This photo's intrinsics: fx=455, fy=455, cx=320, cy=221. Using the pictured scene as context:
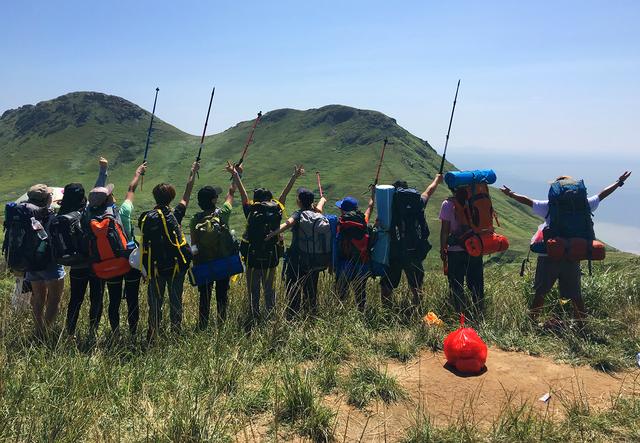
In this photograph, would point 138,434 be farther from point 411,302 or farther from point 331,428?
point 411,302

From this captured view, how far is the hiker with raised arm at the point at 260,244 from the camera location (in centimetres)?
629

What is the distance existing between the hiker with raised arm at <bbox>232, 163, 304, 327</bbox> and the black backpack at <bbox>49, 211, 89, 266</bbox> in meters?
2.00

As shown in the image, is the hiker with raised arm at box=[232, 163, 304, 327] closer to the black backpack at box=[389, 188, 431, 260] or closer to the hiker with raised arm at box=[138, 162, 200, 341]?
the hiker with raised arm at box=[138, 162, 200, 341]

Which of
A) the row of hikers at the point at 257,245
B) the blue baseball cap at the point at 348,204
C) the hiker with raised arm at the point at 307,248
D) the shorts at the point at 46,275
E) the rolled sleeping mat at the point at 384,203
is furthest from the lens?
the blue baseball cap at the point at 348,204

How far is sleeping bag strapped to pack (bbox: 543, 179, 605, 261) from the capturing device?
6086mm

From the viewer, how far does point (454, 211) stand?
21.5 ft

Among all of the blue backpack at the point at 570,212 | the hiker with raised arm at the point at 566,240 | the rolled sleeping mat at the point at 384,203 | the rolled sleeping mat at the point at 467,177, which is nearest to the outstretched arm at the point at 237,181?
the rolled sleeping mat at the point at 384,203

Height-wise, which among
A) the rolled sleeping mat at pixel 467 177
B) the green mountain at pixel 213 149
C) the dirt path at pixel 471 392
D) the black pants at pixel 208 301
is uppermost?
the green mountain at pixel 213 149

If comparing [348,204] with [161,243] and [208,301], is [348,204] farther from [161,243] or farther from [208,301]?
[161,243]

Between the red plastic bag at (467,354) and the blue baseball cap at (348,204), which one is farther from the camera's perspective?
the blue baseball cap at (348,204)

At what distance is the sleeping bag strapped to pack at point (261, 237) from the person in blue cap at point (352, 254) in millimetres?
938

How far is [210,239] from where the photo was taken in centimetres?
592

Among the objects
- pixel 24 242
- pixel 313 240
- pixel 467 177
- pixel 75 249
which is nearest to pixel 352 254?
pixel 313 240

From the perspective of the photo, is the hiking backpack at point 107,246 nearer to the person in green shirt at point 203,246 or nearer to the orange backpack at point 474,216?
the person in green shirt at point 203,246
